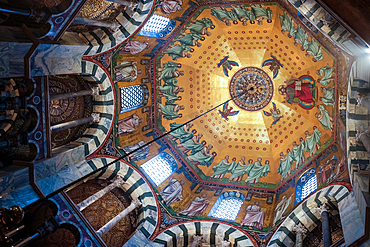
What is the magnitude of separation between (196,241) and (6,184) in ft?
25.8

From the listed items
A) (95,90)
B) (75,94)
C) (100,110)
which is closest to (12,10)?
(75,94)

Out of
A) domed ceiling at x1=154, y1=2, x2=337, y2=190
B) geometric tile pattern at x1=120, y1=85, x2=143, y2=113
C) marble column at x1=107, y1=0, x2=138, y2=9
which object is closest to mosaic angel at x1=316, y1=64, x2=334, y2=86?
domed ceiling at x1=154, y1=2, x2=337, y2=190

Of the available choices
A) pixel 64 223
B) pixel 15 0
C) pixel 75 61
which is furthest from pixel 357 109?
pixel 15 0

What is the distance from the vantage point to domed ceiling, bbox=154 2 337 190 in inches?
590

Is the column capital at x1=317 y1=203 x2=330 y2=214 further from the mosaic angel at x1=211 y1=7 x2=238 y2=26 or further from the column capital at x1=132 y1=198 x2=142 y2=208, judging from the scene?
the mosaic angel at x1=211 y1=7 x2=238 y2=26

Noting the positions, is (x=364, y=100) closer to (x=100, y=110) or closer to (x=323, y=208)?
(x=323, y=208)

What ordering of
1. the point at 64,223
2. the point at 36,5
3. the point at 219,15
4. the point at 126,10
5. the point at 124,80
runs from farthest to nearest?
the point at 219,15 → the point at 124,80 → the point at 126,10 → the point at 64,223 → the point at 36,5

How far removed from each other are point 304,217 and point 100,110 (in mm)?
9771

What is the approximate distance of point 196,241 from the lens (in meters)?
13.1

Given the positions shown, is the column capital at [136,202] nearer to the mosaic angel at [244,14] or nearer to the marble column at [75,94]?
the marble column at [75,94]

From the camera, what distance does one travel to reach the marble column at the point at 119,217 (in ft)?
38.7

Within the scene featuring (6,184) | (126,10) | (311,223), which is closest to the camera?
(6,184)

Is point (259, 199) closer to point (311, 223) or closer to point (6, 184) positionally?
point (311, 223)

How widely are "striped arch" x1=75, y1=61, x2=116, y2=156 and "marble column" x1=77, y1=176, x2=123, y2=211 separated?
1747 millimetres
